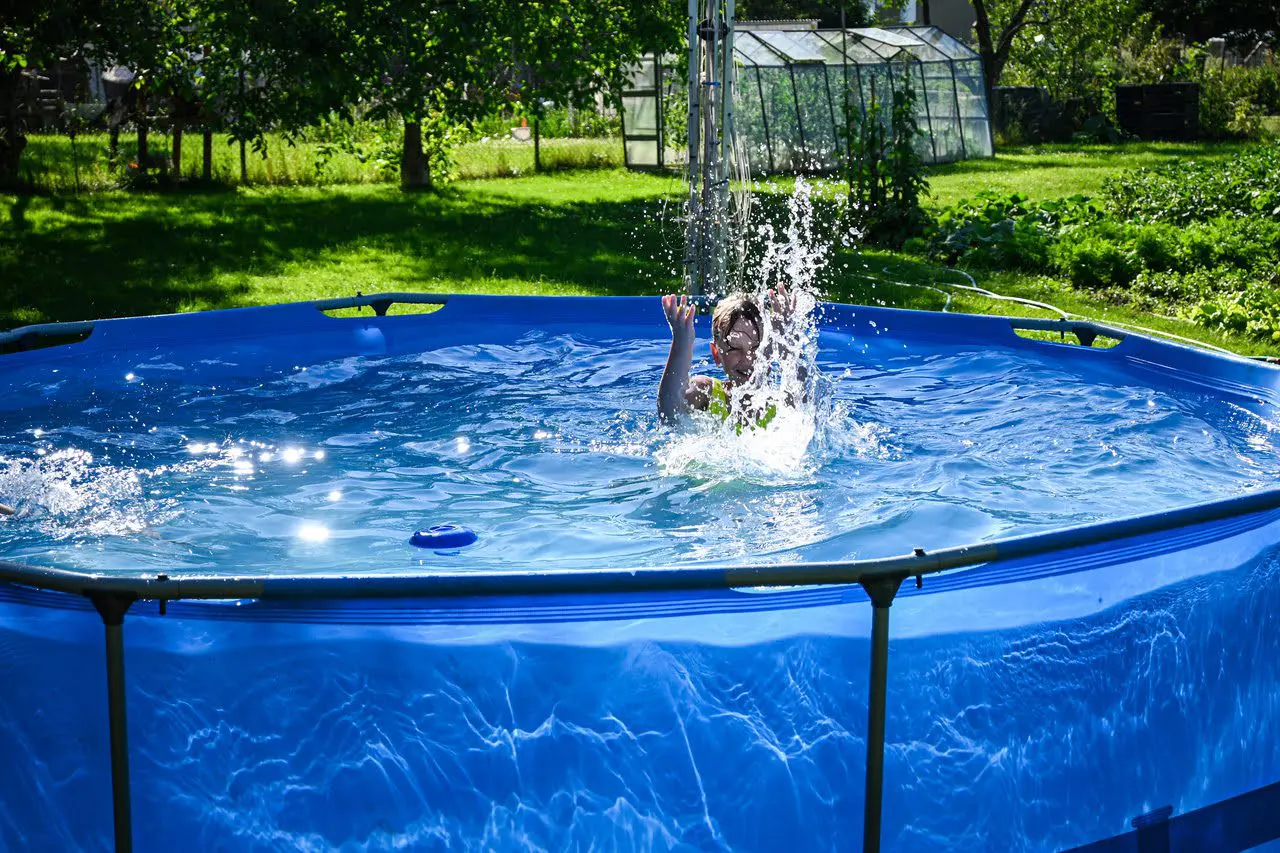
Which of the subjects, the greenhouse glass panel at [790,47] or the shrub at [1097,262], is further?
the greenhouse glass panel at [790,47]

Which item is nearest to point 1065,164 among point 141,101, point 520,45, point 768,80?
point 768,80

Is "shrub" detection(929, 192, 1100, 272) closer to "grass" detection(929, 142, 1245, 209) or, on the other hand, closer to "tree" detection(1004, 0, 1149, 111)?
"grass" detection(929, 142, 1245, 209)

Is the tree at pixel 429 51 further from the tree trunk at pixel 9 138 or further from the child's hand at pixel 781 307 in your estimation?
the tree trunk at pixel 9 138

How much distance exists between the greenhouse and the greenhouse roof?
0.06ft

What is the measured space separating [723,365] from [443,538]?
201 centimetres

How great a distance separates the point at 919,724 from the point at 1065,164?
21.3 m

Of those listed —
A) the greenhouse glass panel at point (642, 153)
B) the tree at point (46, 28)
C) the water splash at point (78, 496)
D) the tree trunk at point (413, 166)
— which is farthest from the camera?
the greenhouse glass panel at point (642, 153)

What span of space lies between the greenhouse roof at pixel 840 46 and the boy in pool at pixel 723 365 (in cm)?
1599

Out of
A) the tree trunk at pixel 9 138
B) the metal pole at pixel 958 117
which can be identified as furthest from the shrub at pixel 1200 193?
the tree trunk at pixel 9 138

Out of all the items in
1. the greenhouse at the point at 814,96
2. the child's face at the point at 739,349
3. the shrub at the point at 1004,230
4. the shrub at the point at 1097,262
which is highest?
the greenhouse at the point at 814,96

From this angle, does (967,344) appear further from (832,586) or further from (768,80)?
(768,80)

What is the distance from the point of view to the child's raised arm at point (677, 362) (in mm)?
5742

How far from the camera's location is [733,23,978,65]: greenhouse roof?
21.7 meters

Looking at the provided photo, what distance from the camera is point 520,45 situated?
47.9 ft
